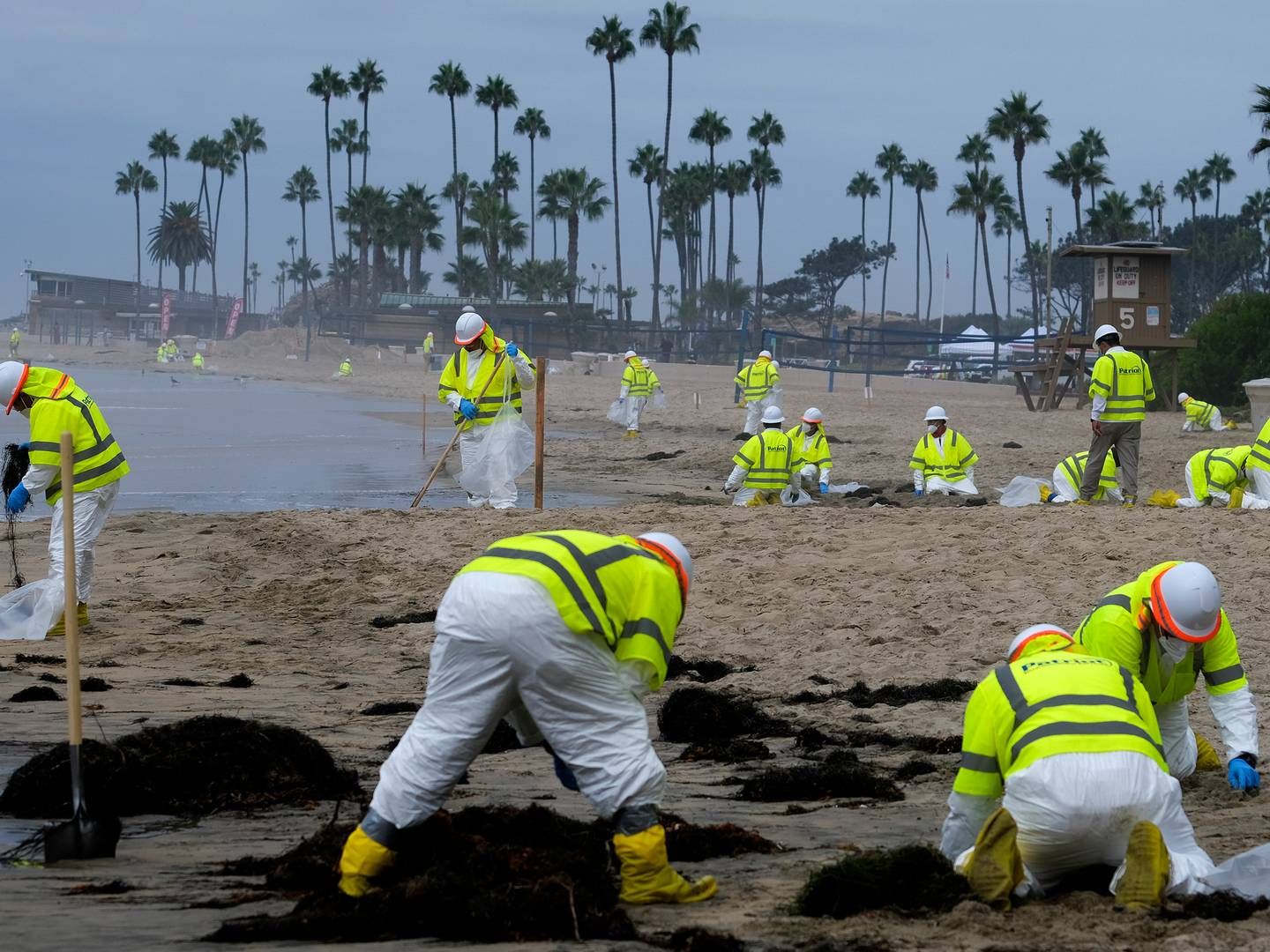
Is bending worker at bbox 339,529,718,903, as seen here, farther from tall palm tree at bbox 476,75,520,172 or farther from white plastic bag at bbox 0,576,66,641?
tall palm tree at bbox 476,75,520,172

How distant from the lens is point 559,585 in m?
4.86

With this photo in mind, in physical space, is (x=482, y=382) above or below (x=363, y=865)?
above

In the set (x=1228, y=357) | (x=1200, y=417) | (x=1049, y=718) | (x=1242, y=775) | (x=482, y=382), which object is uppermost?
(x=1228, y=357)

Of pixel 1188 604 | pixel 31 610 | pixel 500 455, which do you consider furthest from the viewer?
pixel 500 455

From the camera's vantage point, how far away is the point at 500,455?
16.0m

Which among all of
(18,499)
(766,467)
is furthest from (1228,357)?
(18,499)

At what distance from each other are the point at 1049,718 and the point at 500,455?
37.2ft

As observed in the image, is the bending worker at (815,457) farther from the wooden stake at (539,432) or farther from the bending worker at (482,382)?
the bending worker at (482,382)

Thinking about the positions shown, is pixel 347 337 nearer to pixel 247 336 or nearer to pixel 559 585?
pixel 247 336

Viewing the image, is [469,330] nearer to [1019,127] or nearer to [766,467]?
[766,467]

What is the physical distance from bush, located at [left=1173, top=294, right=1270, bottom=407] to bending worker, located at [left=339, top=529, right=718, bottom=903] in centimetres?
3202

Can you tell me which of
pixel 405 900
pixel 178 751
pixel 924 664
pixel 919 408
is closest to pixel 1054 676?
pixel 405 900

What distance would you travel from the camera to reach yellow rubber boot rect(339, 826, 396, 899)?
190 inches

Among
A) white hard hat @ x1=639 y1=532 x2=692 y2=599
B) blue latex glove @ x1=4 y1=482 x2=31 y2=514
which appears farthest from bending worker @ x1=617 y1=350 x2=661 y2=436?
white hard hat @ x1=639 y1=532 x2=692 y2=599
